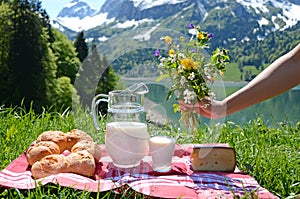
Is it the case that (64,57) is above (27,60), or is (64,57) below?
below

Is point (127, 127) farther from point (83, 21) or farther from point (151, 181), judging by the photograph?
point (83, 21)

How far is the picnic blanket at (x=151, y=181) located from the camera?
5.35 feet

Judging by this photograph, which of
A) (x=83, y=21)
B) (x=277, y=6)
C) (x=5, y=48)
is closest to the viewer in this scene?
(x=5, y=48)

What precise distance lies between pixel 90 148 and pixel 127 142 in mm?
223

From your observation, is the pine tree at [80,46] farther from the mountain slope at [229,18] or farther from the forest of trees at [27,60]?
the mountain slope at [229,18]

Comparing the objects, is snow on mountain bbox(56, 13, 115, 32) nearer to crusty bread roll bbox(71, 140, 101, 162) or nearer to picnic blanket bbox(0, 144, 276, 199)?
crusty bread roll bbox(71, 140, 101, 162)

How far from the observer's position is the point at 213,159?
199cm

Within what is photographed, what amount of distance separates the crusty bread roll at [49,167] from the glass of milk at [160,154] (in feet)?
1.23

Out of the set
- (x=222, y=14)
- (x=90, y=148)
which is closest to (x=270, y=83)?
(x=90, y=148)

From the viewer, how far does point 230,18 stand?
4186 inches

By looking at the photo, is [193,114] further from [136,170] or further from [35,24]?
[35,24]

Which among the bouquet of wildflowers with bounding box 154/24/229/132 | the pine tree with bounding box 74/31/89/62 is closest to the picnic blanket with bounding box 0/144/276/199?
the bouquet of wildflowers with bounding box 154/24/229/132

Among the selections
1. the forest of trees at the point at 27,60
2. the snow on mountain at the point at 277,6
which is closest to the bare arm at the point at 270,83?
the forest of trees at the point at 27,60

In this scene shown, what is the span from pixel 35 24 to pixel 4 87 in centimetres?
407
